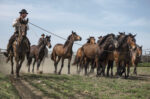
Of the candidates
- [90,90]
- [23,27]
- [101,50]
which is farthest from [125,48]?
[90,90]

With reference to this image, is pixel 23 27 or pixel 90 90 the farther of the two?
pixel 23 27

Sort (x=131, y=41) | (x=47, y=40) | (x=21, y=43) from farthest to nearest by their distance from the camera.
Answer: (x=47, y=40)
(x=131, y=41)
(x=21, y=43)

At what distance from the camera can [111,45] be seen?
15531 millimetres

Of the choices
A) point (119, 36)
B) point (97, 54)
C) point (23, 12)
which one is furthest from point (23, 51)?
point (119, 36)

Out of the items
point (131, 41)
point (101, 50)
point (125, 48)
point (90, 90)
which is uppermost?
point (131, 41)

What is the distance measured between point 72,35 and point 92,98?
1116cm

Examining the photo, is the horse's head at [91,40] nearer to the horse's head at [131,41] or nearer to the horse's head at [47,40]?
the horse's head at [47,40]

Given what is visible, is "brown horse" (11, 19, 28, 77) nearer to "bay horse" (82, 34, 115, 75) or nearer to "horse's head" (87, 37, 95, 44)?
"bay horse" (82, 34, 115, 75)

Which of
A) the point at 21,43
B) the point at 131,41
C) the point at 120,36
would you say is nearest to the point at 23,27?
the point at 21,43

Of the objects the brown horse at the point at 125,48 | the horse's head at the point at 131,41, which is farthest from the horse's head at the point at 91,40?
the horse's head at the point at 131,41

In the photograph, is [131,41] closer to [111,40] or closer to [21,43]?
[111,40]

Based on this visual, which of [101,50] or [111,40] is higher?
[111,40]

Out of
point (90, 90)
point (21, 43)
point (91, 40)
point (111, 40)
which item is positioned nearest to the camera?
point (90, 90)

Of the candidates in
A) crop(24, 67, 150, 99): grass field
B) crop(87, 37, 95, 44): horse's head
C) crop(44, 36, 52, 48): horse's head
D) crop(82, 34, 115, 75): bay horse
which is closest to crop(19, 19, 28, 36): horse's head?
crop(24, 67, 150, 99): grass field
